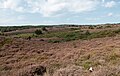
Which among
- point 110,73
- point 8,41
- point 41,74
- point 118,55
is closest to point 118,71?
point 110,73

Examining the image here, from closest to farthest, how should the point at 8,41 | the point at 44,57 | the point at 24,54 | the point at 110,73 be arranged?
the point at 110,73 < the point at 44,57 < the point at 24,54 < the point at 8,41

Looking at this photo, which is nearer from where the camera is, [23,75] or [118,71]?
[118,71]

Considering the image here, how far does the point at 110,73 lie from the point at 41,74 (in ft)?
11.0

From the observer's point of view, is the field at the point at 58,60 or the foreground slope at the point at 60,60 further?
the foreground slope at the point at 60,60

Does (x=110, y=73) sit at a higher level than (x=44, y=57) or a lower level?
higher

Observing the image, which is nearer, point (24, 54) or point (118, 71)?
point (118, 71)

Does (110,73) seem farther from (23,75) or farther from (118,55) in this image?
(118,55)

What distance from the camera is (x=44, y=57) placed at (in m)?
19.8

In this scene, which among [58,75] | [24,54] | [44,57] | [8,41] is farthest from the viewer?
[8,41]

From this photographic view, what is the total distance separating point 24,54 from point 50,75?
12.0m

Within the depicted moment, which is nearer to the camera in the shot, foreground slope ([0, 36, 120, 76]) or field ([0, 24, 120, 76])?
field ([0, 24, 120, 76])

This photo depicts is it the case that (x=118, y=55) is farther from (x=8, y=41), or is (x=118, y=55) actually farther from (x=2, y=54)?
(x=8, y=41)

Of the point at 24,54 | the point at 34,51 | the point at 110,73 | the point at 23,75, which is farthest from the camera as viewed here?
the point at 34,51

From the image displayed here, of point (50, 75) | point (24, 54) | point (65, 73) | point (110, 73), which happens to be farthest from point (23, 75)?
point (24, 54)
